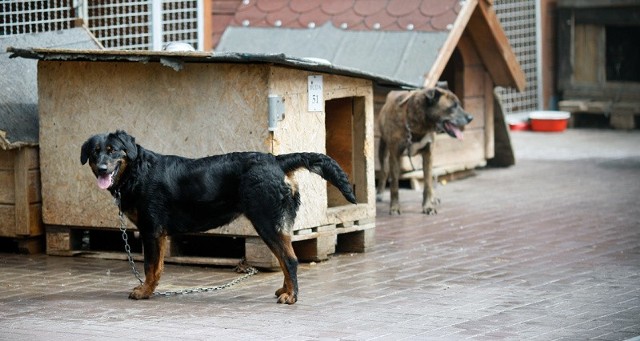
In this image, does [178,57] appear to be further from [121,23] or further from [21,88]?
[121,23]

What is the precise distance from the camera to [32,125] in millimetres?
10969

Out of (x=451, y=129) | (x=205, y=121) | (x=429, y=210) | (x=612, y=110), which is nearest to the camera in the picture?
(x=205, y=121)

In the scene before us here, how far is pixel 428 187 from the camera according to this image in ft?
42.8

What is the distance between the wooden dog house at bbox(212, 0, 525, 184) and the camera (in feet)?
Answer: 47.1

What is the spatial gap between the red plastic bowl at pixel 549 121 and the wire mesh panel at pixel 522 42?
0.46m

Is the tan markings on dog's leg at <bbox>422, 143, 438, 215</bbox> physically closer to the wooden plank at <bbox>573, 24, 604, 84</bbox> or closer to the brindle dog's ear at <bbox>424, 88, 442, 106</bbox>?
the brindle dog's ear at <bbox>424, 88, 442, 106</bbox>

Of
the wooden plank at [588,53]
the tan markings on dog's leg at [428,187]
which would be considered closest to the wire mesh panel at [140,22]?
the tan markings on dog's leg at [428,187]

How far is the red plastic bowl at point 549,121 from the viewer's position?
64.0 feet

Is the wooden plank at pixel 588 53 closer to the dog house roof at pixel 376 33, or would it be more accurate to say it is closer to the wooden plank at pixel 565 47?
the wooden plank at pixel 565 47

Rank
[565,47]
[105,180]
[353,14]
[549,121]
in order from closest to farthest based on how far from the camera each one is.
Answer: [105,180]
[353,14]
[549,121]
[565,47]

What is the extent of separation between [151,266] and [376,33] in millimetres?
6588

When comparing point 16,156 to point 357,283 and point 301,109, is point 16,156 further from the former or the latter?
point 357,283

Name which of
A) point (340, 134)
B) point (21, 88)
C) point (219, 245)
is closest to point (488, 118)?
point (340, 134)

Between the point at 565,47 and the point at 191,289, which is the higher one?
the point at 565,47
